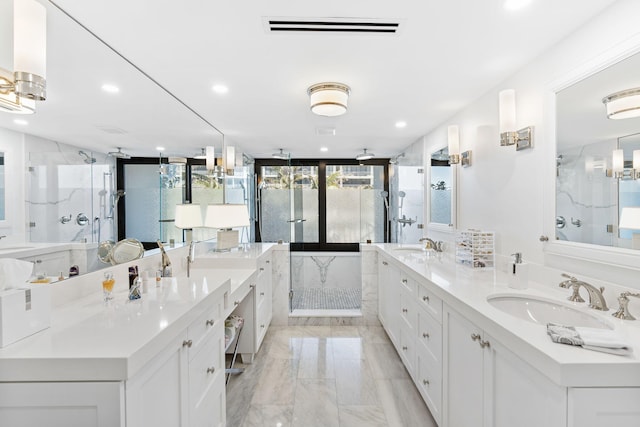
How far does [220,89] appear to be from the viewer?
2.28 metres

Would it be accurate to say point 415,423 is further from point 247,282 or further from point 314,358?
point 247,282

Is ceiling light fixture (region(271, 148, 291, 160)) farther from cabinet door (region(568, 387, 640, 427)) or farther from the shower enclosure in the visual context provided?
cabinet door (region(568, 387, 640, 427))

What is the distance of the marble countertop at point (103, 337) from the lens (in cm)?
88

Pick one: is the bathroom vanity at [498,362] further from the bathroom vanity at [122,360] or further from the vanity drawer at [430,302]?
the bathroom vanity at [122,360]

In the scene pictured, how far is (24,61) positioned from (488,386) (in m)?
2.29

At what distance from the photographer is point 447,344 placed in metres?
1.69

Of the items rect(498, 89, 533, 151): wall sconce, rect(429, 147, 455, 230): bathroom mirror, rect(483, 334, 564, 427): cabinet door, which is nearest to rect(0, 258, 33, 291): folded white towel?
rect(483, 334, 564, 427): cabinet door

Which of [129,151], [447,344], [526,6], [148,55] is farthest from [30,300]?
[526,6]

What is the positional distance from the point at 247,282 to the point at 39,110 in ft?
5.55

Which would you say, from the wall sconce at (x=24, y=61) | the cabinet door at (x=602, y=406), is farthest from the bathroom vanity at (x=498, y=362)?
the wall sconce at (x=24, y=61)

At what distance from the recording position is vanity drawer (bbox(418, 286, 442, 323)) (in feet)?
5.93

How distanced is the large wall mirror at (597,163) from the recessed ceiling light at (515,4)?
469 millimetres

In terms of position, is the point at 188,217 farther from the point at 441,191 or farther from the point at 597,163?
the point at 597,163

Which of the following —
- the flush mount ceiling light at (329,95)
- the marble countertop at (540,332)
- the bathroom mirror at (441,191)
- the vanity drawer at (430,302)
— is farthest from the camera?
the bathroom mirror at (441,191)
